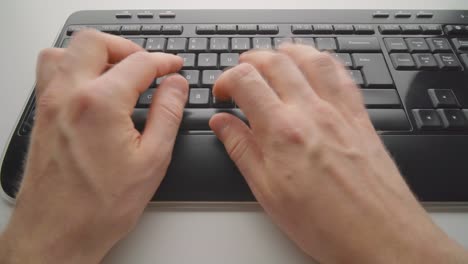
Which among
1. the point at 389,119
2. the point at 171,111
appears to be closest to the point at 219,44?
the point at 171,111

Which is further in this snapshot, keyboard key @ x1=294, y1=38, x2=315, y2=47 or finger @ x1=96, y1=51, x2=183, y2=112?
keyboard key @ x1=294, y1=38, x2=315, y2=47

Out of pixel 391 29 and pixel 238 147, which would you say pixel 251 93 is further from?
pixel 391 29

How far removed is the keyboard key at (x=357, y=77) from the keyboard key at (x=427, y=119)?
0.07 metres

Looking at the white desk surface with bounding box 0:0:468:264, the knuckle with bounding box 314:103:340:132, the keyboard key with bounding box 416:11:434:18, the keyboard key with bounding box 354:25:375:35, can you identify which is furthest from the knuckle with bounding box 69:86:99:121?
the keyboard key with bounding box 416:11:434:18

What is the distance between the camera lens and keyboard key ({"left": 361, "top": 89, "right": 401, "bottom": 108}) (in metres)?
0.38

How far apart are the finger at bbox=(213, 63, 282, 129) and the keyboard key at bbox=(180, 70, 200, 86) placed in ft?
0.13

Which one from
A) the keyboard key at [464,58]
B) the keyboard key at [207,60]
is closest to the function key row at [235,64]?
the keyboard key at [207,60]

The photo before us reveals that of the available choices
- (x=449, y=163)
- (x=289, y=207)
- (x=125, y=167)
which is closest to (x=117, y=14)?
(x=125, y=167)

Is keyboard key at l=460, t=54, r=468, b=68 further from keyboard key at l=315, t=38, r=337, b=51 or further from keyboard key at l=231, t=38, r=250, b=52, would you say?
keyboard key at l=231, t=38, r=250, b=52

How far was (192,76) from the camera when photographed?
39 cm

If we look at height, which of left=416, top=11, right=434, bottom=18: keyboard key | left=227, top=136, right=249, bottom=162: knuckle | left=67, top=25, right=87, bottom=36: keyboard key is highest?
left=416, top=11, right=434, bottom=18: keyboard key

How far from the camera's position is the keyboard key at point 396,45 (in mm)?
427

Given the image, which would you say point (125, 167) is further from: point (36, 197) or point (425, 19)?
point (425, 19)

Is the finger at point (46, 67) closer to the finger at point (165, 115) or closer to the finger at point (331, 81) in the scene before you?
the finger at point (165, 115)
